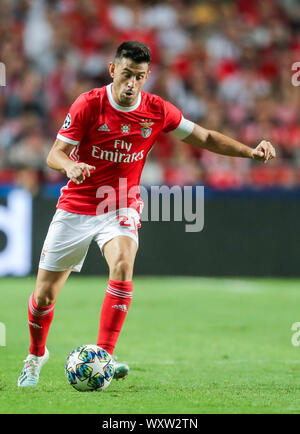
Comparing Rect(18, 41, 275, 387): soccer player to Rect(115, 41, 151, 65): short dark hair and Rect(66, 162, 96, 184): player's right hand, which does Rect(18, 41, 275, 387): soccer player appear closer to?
Rect(115, 41, 151, 65): short dark hair

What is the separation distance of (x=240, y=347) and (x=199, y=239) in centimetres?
Answer: 572

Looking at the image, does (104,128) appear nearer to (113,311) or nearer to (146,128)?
(146,128)

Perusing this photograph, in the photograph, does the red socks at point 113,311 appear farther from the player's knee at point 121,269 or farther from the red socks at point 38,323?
the red socks at point 38,323

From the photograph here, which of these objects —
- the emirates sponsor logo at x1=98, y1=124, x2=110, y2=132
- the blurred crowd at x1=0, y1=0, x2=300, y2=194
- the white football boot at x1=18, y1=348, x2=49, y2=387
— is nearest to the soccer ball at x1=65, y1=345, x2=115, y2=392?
the white football boot at x1=18, y1=348, x2=49, y2=387

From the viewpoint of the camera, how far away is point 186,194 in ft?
42.2

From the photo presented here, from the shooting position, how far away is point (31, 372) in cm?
575

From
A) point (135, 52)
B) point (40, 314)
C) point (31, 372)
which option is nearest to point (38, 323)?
point (40, 314)

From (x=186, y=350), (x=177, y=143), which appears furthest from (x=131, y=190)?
(x=177, y=143)

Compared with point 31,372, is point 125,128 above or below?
above

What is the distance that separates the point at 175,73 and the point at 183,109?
0.99 meters

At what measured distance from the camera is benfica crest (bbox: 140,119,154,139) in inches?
238

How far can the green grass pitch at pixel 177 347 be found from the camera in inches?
200
